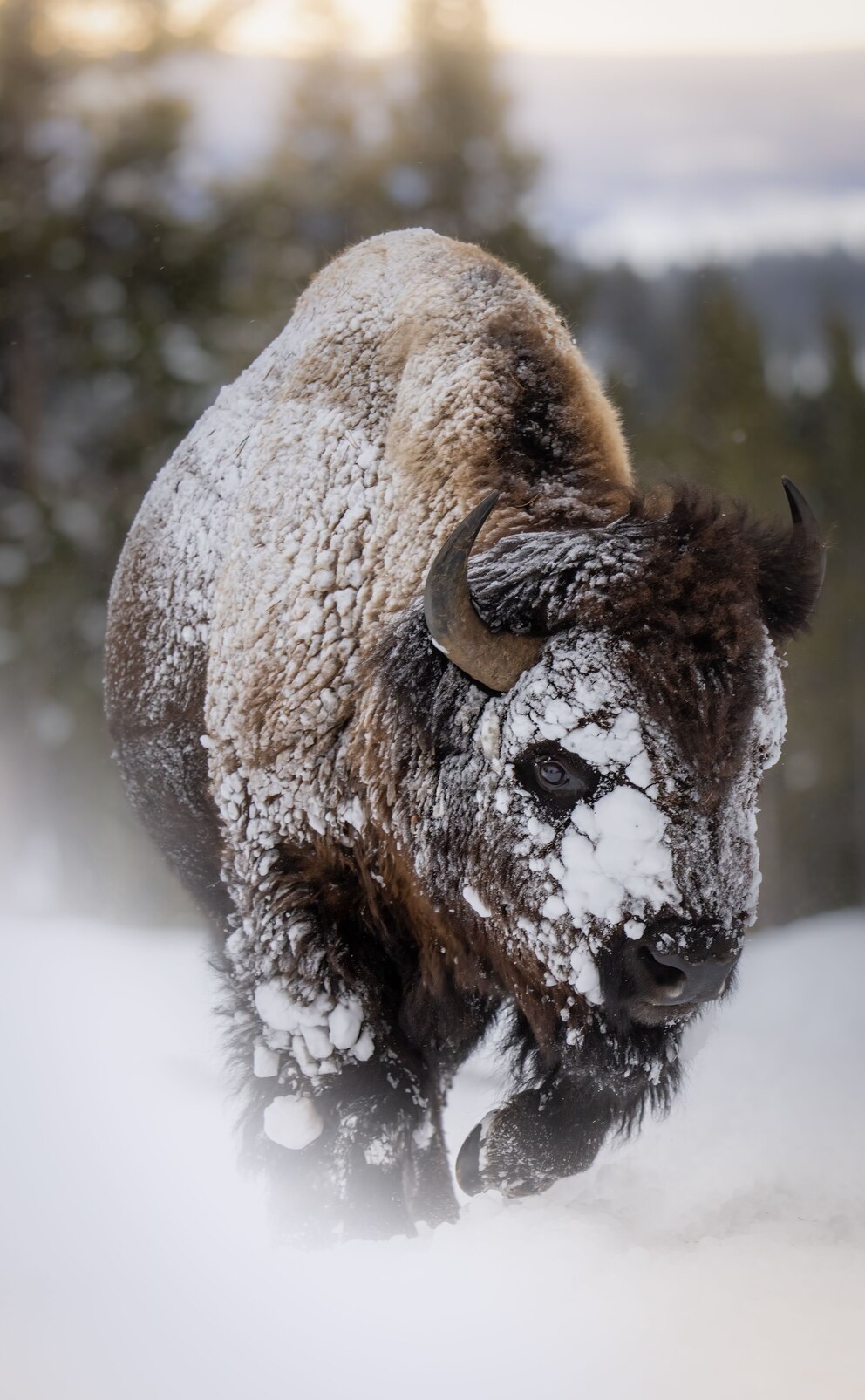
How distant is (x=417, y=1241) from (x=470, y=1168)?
164mm

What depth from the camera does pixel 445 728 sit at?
5.46 ft

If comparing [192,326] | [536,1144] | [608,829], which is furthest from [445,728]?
[192,326]

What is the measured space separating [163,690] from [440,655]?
1006 mm

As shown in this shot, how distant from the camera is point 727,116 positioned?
7.50 feet

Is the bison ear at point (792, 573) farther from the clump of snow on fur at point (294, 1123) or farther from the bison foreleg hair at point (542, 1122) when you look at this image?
the clump of snow on fur at point (294, 1123)

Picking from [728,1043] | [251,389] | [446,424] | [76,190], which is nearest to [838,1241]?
[728,1043]

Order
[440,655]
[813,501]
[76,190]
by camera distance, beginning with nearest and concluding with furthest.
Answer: [440,655], [76,190], [813,501]

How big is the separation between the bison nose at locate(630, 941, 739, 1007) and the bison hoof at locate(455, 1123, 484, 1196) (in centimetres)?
58

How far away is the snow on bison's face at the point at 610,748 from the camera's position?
146 centimetres

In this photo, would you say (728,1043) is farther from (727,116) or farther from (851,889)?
(727,116)

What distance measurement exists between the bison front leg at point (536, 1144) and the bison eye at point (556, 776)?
0.60 m

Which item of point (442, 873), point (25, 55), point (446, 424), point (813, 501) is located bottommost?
point (442, 873)

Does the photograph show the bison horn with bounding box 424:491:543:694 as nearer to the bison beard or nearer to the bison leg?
the bison beard

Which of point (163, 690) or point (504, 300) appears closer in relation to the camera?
point (504, 300)
